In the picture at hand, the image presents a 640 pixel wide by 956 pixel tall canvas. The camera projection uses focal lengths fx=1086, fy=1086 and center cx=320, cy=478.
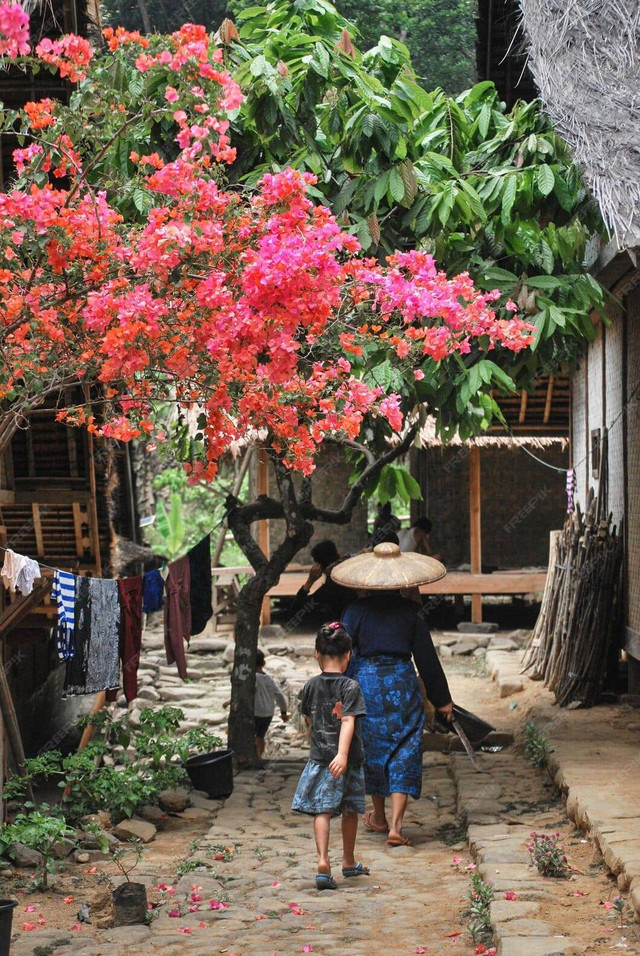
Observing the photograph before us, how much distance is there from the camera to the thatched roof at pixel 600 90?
6129 mm

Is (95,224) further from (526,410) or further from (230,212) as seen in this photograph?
(526,410)

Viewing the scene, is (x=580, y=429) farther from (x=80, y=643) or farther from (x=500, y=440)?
(x=80, y=643)

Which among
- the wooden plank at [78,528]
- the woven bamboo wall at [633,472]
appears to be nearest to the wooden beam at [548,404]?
the woven bamboo wall at [633,472]

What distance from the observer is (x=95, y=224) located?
518 centimetres

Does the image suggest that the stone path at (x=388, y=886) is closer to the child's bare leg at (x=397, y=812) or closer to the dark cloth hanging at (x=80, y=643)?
the child's bare leg at (x=397, y=812)

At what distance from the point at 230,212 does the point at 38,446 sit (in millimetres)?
5300

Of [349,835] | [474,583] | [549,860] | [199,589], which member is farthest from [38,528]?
[474,583]

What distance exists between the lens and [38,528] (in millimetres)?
10273

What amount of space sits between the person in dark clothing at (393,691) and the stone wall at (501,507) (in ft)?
39.6

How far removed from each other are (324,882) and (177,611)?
3327mm

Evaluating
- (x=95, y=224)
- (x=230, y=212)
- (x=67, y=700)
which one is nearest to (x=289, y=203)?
(x=230, y=212)

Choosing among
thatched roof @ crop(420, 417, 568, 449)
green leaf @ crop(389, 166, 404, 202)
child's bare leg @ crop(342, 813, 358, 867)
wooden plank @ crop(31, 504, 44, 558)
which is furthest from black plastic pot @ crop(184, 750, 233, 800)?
thatched roof @ crop(420, 417, 568, 449)

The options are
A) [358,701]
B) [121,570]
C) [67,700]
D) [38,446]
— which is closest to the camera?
[358,701]

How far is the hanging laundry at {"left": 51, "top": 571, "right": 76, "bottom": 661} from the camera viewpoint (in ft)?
24.1
